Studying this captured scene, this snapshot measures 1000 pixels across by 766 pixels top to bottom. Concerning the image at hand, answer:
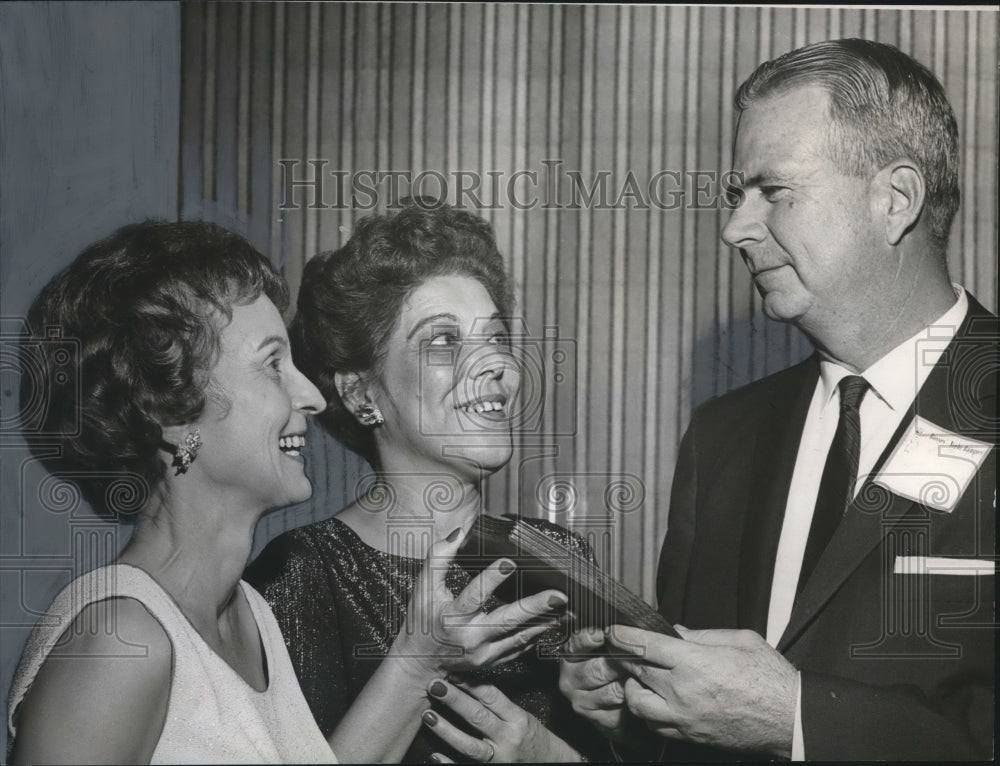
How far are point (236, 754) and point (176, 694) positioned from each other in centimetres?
19

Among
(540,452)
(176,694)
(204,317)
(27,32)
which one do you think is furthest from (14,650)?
(27,32)

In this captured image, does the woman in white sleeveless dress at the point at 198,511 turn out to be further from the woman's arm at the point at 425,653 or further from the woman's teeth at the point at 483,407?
the woman's teeth at the point at 483,407

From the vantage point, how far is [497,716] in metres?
2.58

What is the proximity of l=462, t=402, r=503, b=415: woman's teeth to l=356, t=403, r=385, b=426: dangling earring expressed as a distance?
197mm

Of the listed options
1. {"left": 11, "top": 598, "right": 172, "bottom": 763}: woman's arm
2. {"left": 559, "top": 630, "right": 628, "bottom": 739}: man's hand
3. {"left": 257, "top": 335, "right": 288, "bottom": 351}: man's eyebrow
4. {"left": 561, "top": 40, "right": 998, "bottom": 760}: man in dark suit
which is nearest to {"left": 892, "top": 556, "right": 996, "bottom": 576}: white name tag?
{"left": 561, "top": 40, "right": 998, "bottom": 760}: man in dark suit

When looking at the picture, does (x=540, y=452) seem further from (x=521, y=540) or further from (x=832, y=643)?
(x=832, y=643)

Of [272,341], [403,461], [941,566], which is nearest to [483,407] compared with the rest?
[403,461]

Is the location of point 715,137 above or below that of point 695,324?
above

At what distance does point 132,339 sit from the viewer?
2475 millimetres

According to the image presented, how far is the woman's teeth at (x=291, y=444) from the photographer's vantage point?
254 cm

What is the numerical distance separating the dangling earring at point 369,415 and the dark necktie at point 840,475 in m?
1.01

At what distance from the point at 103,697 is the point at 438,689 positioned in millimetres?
712

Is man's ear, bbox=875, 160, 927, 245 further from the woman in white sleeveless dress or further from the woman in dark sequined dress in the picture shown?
the woman in white sleeveless dress

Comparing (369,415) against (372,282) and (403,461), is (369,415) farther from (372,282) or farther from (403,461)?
(372,282)
